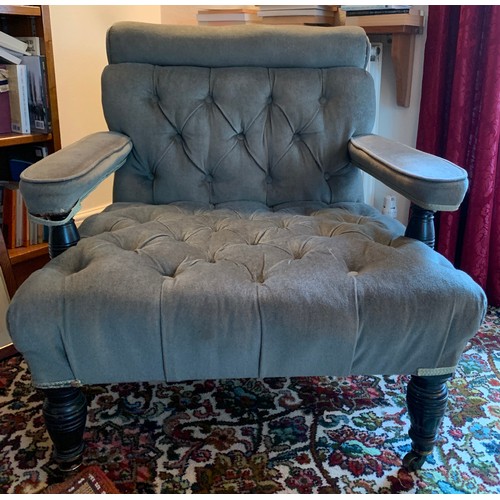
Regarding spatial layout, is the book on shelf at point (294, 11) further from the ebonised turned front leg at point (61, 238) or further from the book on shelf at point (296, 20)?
the ebonised turned front leg at point (61, 238)

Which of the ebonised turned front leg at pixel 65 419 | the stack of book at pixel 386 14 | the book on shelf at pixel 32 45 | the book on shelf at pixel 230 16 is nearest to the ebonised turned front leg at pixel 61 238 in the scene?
the ebonised turned front leg at pixel 65 419

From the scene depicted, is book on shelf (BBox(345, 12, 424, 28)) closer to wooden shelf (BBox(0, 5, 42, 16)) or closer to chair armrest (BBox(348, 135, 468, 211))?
chair armrest (BBox(348, 135, 468, 211))

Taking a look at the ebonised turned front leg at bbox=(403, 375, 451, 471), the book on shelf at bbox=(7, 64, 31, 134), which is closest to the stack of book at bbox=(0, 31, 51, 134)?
the book on shelf at bbox=(7, 64, 31, 134)

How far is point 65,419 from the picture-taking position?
3.02 ft

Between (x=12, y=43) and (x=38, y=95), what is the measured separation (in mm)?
157

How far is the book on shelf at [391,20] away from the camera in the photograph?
1.60 metres

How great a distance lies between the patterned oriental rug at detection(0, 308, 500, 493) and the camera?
3.25 feet

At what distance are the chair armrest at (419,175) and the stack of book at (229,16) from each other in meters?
0.80

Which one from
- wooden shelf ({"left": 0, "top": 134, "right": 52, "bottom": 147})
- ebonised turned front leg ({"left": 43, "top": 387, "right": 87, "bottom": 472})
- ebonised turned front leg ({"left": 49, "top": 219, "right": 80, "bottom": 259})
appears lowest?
ebonised turned front leg ({"left": 43, "top": 387, "right": 87, "bottom": 472})

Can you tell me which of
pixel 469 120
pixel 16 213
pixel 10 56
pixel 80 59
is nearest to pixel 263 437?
pixel 16 213

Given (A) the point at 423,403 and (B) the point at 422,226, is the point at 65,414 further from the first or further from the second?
(B) the point at 422,226

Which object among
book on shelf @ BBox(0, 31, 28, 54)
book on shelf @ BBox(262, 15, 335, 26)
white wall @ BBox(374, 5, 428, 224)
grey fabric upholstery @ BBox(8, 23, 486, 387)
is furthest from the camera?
white wall @ BBox(374, 5, 428, 224)

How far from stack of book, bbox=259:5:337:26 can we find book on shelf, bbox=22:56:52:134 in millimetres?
730

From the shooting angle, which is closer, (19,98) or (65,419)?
(65,419)
